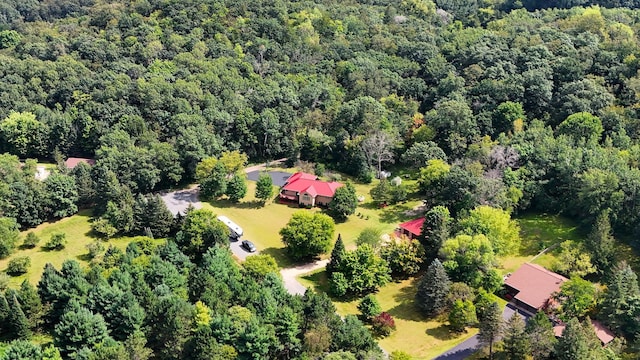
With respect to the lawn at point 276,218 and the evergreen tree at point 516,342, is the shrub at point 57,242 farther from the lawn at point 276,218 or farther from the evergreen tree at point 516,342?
the evergreen tree at point 516,342

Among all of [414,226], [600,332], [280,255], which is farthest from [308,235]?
[600,332]

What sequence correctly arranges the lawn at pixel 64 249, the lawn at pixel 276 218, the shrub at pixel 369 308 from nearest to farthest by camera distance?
1. the shrub at pixel 369 308
2. the lawn at pixel 64 249
3. the lawn at pixel 276 218

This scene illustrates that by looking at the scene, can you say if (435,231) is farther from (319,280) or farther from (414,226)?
(319,280)

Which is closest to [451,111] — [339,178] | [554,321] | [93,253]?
[339,178]

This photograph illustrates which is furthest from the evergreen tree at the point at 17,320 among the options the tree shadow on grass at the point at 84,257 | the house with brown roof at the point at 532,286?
the house with brown roof at the point at 532,286

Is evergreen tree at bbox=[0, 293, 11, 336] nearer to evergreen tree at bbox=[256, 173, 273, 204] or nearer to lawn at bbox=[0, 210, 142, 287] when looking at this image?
lawn at bbox=[0, 210, 142, 287]

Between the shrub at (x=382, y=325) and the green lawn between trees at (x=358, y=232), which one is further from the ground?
the shrub at (x=382, y=325)
